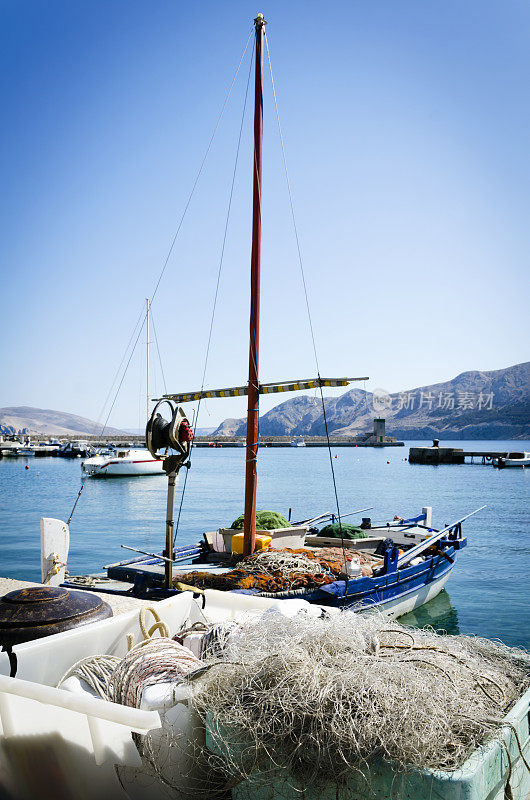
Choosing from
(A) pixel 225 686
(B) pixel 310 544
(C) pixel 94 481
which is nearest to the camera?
(A) pixel 225 686

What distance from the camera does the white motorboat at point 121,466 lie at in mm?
53219

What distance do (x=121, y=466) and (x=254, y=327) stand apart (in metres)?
45.2

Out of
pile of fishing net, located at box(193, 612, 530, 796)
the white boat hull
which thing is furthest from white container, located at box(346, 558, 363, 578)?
pile of fishing net, located at box(193, 612, 530, 796)

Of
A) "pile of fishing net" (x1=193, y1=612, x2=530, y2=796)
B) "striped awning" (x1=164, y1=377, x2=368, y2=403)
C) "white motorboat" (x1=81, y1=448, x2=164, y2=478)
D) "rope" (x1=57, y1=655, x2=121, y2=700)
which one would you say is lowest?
"white motorboat" (x1=81, y1=448, x2=164, y2=478)

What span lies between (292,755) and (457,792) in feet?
2.26

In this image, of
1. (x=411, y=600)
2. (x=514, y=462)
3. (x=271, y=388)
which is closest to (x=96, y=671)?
(x=271, y=388)

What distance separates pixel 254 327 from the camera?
38.7ft

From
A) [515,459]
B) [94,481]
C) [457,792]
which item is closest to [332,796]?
[457,792]

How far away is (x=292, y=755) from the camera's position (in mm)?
2561

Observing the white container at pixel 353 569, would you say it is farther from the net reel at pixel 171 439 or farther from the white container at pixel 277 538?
the net reel at pixel 171 439

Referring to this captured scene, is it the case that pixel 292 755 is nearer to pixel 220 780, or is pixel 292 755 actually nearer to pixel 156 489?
pixel 220 780

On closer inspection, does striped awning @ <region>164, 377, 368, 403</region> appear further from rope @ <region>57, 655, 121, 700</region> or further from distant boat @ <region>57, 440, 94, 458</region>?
distant boat @ <region>57, 440, 94, 458</region>

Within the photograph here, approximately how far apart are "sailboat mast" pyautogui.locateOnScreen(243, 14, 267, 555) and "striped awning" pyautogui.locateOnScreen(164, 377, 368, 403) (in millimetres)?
225

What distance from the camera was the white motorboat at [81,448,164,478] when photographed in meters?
53.2
